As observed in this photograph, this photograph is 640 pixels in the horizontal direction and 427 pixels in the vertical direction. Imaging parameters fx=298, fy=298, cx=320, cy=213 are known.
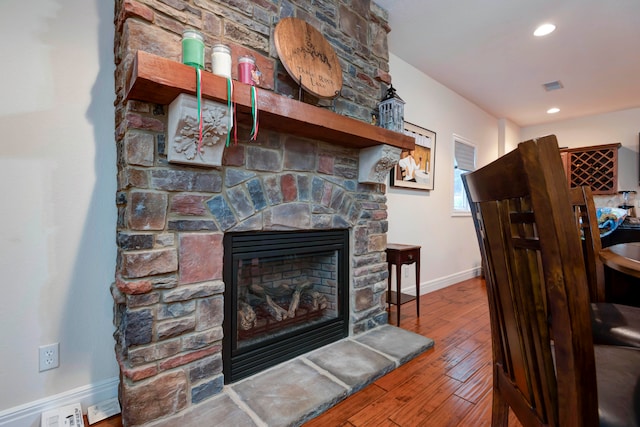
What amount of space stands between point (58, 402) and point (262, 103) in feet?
5.50

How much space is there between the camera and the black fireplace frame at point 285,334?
161cm

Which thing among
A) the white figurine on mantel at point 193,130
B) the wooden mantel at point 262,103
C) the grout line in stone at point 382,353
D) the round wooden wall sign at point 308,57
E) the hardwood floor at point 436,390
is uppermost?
the round wooden wall sign at point 308,57

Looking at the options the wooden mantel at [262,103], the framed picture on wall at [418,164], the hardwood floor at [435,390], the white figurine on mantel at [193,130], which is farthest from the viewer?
the framed picture on wall at [418,164]

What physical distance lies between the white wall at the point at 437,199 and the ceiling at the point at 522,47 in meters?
0.15

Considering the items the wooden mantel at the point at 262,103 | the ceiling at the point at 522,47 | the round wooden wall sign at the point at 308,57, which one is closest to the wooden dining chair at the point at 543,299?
the wooden mantel at the point at 262,103

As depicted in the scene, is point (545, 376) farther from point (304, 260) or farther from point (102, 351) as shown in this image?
point (102, 351)

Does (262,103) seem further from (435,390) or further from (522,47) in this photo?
(522,47)

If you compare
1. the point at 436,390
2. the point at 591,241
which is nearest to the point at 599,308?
the point at 591,241

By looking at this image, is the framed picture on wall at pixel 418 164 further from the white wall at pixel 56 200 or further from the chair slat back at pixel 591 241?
the white wall at pixel 56 200

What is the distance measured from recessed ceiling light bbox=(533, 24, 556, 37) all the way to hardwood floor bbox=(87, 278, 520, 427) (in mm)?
2603

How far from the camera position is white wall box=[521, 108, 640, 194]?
4.47m

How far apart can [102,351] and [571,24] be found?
159 inches

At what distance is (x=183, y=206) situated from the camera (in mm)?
1407

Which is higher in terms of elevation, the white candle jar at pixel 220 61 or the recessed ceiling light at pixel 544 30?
the recessed ceiling light at pixel 544 30
